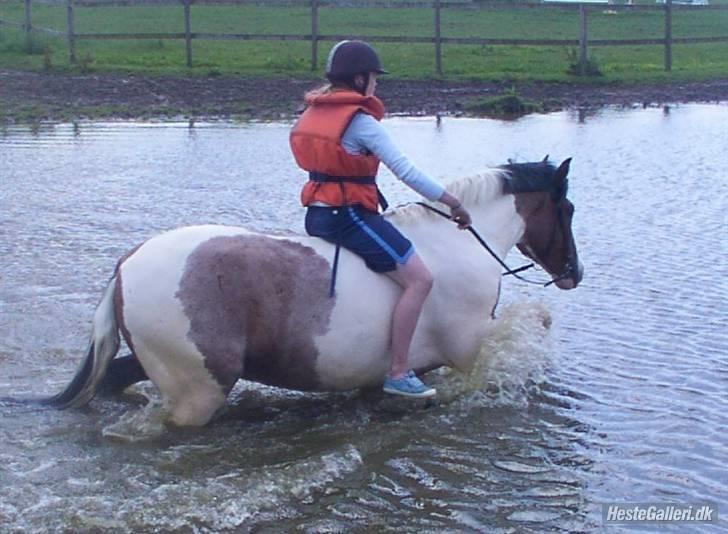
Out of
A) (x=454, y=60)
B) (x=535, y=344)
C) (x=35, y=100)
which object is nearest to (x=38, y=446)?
(x=535, y=344)

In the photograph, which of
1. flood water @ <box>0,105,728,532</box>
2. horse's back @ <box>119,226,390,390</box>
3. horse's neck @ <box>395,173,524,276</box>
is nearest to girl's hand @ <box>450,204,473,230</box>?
horse's neck @ <box>395,173,524,276</box>

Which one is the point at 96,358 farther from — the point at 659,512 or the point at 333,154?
the point at 659,512

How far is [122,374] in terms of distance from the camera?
5918 mm

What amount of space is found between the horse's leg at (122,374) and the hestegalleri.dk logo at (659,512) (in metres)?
2.43

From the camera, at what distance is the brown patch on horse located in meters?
5.38

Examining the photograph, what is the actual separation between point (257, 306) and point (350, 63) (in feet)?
4.20

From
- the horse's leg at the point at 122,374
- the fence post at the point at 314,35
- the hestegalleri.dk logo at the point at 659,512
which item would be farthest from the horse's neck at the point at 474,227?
the fence post at the point at 314,35

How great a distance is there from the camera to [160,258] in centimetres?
539

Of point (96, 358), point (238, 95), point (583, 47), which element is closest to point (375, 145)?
point (96, 358)

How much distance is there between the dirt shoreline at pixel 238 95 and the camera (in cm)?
2045

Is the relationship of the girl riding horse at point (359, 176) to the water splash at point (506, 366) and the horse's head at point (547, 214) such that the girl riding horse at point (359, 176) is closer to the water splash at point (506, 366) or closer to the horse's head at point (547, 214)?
the water splash at point (506, 366)

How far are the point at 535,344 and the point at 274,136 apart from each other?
37.4 ft

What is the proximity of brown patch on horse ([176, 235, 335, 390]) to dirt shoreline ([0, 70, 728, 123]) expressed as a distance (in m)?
14.4

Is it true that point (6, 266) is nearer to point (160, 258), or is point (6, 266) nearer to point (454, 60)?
point (160, 258)
